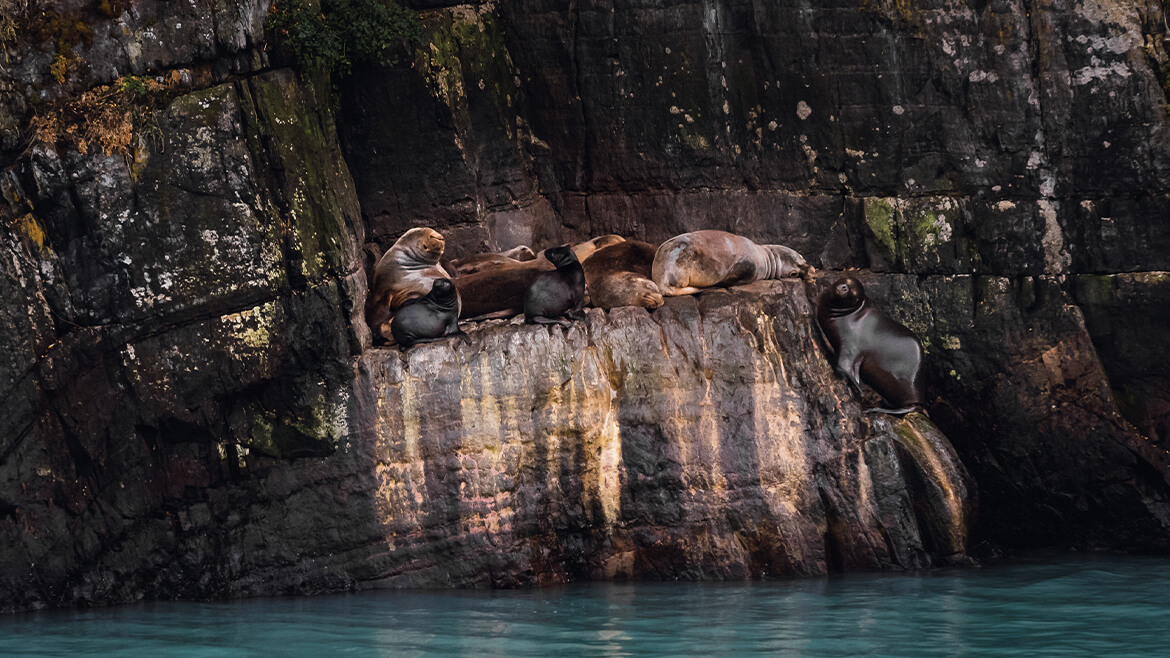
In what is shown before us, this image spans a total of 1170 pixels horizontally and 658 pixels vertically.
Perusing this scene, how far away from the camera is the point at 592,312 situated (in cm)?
1079

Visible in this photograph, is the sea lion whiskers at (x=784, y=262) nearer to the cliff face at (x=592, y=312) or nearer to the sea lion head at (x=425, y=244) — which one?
the cliff face at (x=592, y=312)

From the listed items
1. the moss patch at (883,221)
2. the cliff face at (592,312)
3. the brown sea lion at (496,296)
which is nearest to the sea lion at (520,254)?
the cliff face at (592,312)

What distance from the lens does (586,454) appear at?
10.3 m

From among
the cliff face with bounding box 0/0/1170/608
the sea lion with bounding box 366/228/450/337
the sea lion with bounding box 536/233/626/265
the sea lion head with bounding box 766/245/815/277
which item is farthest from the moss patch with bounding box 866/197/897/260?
the sea lion with bounding box 366/228/450/337

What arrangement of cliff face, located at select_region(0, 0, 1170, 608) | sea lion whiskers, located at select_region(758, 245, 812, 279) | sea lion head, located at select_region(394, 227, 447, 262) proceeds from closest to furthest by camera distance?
cliff face, located at select_region(0, 0, 1170, 608), sea lion head, located at select_region(394, 227, 447, 262), sea lion whiskers, located at select_region(758, 245, 812, 279)

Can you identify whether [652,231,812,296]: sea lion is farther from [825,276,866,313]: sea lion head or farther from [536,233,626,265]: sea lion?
[825,276,866,313]: sea lion head

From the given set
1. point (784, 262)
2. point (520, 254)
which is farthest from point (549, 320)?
point (784, 262)

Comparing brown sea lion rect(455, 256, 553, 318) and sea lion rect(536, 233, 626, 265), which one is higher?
sea lion rect(536, 233, 626, 265)

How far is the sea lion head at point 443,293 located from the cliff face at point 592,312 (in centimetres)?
38

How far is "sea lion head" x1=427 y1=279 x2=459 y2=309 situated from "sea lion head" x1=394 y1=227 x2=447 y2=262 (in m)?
0.77

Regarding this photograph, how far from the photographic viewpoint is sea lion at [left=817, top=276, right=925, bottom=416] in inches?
428

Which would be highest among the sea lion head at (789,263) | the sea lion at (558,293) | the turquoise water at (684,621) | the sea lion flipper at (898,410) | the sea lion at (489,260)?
the sea lion at (489,260)

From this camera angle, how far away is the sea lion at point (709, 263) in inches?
443

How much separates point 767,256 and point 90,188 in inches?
218
